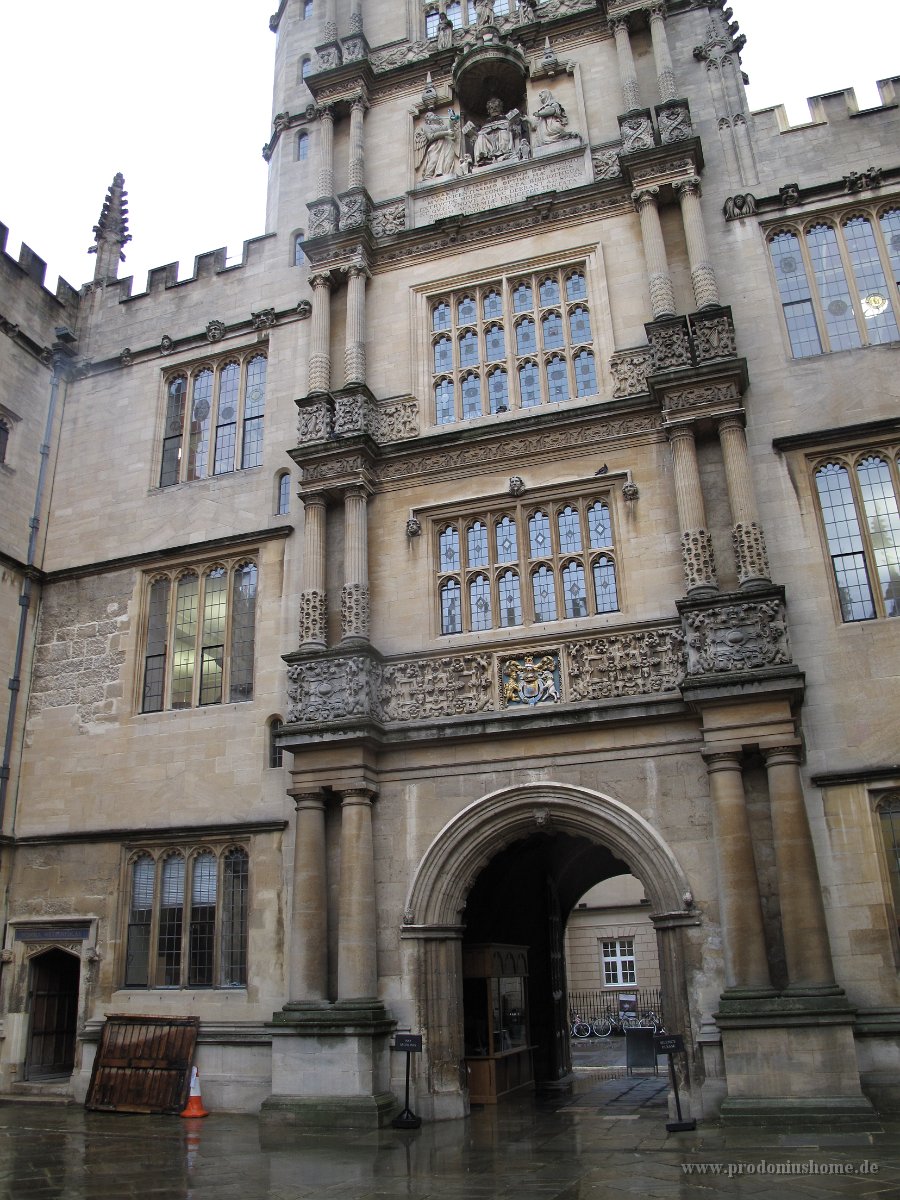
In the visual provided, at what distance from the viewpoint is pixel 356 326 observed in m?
18.3

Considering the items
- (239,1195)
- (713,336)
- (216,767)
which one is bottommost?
(239,1195)

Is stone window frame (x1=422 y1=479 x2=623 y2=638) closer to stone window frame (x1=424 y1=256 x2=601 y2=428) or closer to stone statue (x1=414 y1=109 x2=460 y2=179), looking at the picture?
stone window frame (x1=424 y1=256 x2=601 y2=428)

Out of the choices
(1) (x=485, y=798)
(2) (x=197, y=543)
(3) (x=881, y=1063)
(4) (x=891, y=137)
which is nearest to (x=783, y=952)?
(3) (x=881, y=1063)

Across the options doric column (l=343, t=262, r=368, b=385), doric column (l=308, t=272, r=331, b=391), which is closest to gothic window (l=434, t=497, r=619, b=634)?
doric column (l=343, t=262, r=368, b=385)

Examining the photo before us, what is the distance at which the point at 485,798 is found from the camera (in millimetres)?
14625

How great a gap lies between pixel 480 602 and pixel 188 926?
7481 millimetres

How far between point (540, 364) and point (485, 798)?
25.5ft

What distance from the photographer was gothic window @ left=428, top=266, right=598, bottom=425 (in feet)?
56.2

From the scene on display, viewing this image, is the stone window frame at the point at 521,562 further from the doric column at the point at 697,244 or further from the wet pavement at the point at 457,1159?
the wet pavement at the point at 457,1159

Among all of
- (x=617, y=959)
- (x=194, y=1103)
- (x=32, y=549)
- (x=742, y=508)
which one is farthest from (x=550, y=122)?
(x=617, y=959)

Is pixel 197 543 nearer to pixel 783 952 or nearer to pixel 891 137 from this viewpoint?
pixel 783 952

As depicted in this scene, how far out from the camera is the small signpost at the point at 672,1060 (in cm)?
1172

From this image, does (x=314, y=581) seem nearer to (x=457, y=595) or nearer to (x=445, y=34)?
(x=457, y=595)

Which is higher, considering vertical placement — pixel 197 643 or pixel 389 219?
pixel 389 219
